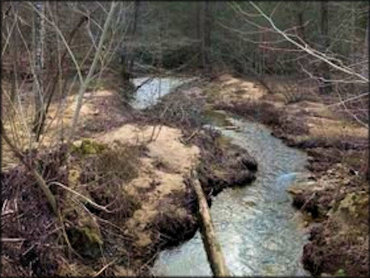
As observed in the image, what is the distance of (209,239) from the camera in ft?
25.4

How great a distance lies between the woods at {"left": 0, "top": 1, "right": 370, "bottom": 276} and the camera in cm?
732

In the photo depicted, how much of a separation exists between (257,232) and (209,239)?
4.02 ft

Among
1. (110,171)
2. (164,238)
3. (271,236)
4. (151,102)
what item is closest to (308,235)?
(271,236)

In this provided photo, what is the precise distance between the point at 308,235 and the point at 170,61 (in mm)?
18589

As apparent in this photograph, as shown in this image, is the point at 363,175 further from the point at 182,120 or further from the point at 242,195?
the point at 182,120

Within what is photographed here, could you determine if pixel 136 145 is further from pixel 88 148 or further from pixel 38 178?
pixel 38 178

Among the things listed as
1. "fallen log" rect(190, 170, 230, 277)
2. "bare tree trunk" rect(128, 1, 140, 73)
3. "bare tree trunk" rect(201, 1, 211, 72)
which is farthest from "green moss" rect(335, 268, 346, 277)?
"bare tree trunk" rect(201, 1, 211, 72)

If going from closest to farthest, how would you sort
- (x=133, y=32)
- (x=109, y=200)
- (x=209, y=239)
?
(x=209, y=239) → (x=109, y=200) → (x=133, y=32)

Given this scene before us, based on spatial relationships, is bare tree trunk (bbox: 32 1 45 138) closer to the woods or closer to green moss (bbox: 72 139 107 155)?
the woods

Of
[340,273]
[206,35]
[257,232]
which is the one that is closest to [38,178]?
[257,232]

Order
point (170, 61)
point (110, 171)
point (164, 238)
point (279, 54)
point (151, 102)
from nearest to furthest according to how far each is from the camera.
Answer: point (164, 238), point (110, 171), point (151, 102), point (279, 54), point (170, 61)

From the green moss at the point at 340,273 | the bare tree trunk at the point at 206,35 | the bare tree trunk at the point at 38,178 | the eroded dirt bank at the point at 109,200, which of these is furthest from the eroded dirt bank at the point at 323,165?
the bare tree trunk at the point at 206,35

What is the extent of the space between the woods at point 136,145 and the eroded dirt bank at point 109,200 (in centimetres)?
2

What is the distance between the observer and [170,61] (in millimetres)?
26125
